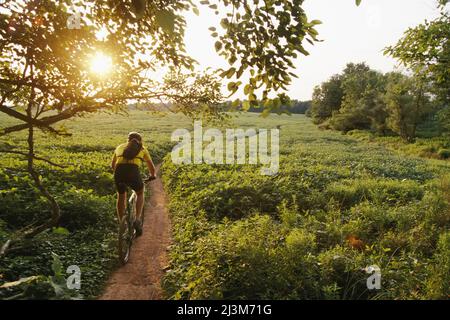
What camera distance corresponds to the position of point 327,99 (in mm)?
78938

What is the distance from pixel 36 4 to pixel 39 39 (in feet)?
1.45

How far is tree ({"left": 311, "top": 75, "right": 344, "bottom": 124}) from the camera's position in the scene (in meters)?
77.8

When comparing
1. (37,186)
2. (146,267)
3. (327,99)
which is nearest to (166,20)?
(37,186)

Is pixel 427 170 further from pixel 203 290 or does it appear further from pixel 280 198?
pixel 203 290

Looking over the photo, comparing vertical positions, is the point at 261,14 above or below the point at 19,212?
above

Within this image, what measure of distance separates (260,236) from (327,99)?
A: 76824 millimetres

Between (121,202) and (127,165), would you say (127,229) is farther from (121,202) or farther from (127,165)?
(127,165)

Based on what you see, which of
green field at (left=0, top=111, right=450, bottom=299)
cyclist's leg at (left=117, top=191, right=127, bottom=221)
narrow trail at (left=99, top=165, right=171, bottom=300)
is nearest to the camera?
green field at (left=0, top=111, right=450, bottom=299)

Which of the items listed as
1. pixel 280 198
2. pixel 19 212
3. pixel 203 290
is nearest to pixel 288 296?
pixel 203 290

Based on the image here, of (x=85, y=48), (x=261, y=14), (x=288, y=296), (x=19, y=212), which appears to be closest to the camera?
(x=261, y=14)

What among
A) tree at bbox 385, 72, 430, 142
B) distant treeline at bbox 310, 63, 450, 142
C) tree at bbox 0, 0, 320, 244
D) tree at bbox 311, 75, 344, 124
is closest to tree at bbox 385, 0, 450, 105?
distant treeline at bbox 310, 63, 450, 142

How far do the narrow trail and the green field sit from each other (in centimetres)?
24

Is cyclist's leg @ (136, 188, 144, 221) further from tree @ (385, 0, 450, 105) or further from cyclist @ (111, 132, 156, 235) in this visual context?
tree @ (385, 0, 450, 105)

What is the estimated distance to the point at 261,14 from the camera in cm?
377
